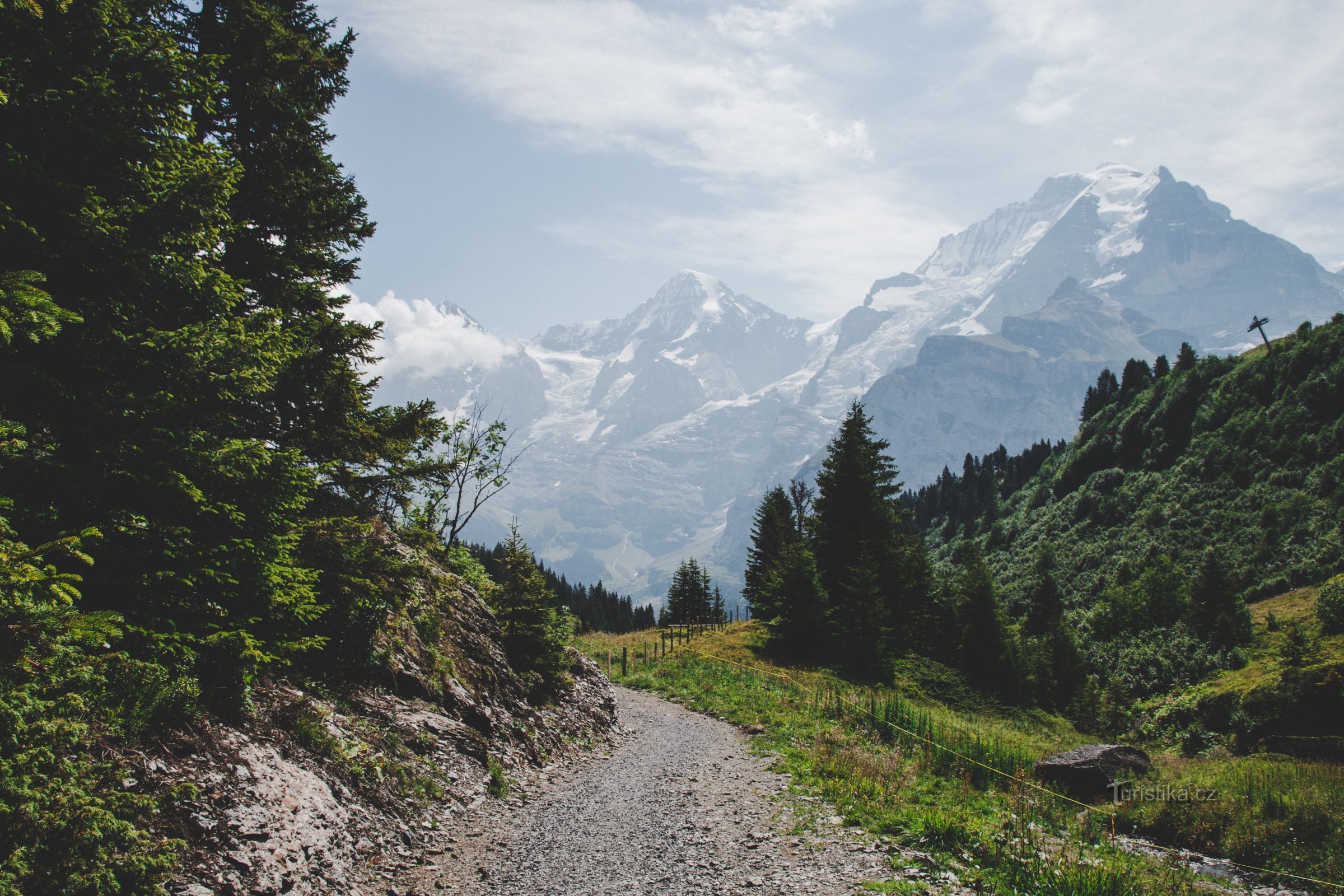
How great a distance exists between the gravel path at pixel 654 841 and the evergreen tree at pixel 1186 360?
110m

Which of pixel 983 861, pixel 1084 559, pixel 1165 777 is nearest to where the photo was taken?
pixel 983 861

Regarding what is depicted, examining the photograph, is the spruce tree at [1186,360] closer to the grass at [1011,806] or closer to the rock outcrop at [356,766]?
the grass at [1011,806]

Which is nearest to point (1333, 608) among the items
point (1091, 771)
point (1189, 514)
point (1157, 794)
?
point (1157, 794)

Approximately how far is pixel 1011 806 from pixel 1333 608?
1144 inches

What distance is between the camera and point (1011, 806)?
11.2 meters

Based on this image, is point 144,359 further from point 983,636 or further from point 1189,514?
point 1189,514

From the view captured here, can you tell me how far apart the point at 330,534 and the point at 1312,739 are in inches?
1005

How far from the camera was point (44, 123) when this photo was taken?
19.9ft

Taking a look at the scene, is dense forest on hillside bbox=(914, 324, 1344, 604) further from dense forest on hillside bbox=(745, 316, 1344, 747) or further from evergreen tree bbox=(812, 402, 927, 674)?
evergreen tree bbox=(812, 402, 927, 674)

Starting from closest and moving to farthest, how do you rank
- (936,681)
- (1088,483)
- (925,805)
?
(925,805), (936,681), (1088,483)

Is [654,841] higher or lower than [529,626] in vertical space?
lower

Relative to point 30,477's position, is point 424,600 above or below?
below

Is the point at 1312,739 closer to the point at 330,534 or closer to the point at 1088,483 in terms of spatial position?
the point at 330,534

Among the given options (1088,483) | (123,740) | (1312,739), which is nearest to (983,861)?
(123,740)
